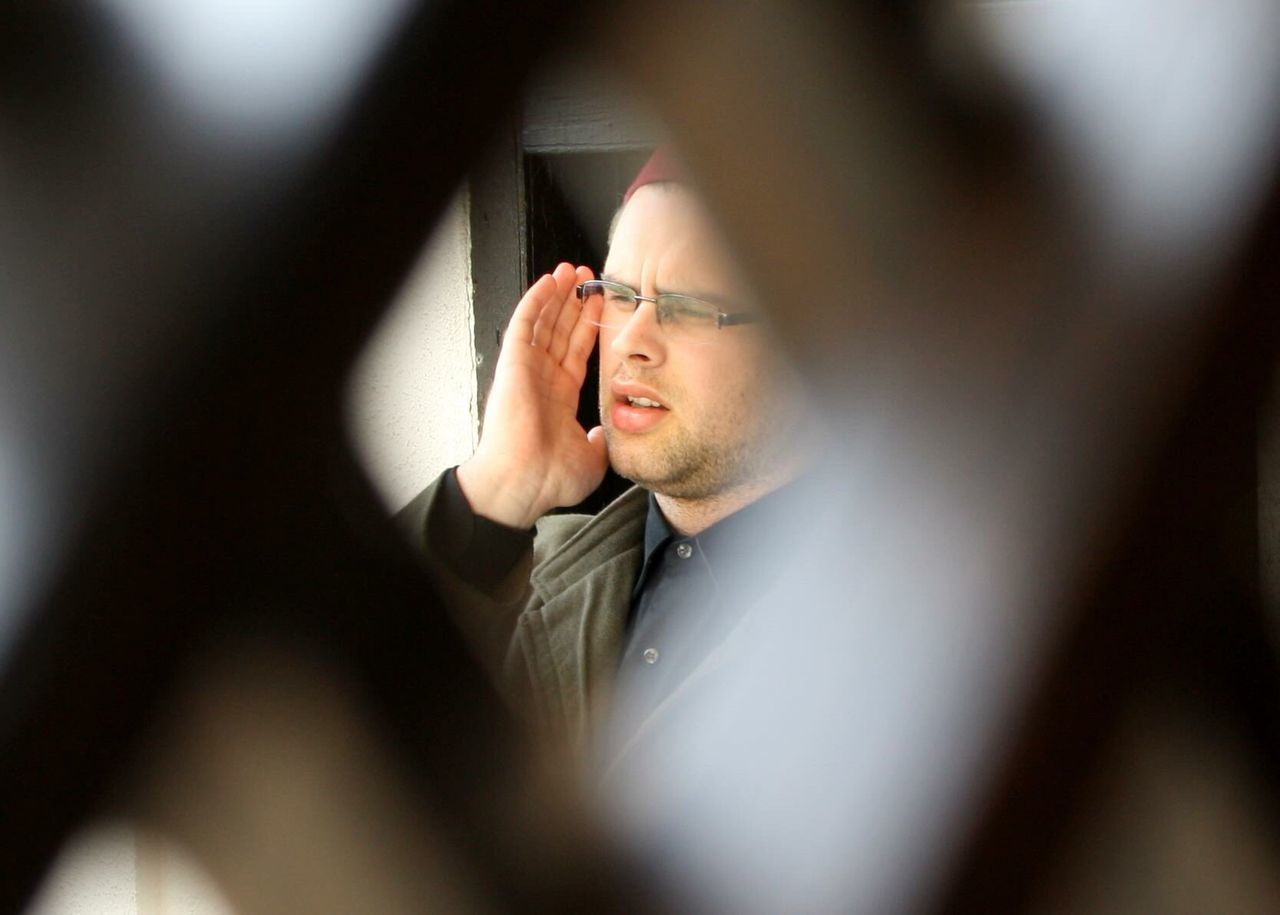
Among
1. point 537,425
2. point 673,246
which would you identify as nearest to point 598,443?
point 537,425

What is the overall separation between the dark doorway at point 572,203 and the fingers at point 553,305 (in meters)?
0.01

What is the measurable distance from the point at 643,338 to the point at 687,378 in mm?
40

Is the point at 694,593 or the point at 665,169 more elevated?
the point at 665,169

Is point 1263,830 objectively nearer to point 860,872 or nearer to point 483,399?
point 860,872

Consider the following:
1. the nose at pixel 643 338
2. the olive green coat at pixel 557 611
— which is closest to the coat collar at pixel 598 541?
the olive green coat at pixel 557 611

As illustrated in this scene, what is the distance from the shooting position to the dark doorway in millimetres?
732

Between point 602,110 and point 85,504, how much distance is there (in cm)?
43

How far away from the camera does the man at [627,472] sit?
71cm

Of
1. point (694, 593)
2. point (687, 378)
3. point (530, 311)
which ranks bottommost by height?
point (694, 593)

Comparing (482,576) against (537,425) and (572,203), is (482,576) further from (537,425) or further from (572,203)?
(572,203)

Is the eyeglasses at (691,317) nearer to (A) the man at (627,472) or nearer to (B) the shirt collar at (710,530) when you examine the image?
(A) the man at (627,472)

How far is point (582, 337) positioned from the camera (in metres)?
0.75

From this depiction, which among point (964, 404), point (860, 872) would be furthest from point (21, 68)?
point (860, 872)

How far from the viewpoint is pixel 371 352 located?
0.74 m
